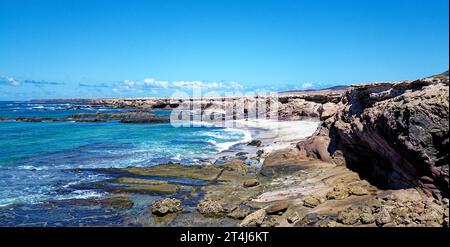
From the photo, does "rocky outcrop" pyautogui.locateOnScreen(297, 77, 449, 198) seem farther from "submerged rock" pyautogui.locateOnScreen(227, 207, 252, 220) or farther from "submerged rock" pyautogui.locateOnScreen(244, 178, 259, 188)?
"submerged rock" pyautogui.locateOnScreen(227, 207, 252, 220)

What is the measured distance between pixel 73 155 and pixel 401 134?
2448 cm

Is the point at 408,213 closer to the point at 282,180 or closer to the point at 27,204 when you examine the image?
the point at 282,180

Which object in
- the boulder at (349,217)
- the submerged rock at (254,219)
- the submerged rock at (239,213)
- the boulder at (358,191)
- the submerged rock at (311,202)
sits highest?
the boulder at (358,191)

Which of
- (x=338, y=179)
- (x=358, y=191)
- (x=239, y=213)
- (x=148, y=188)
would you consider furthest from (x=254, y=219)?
(x=148, y=188)

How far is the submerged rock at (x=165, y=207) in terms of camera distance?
1513 centimetres

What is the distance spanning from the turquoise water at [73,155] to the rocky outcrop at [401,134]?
39.1 ft

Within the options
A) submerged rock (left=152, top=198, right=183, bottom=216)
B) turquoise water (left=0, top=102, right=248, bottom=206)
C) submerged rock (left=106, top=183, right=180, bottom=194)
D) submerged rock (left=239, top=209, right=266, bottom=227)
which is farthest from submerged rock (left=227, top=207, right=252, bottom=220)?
turquoise water (left=0, top=102, right=248, bottom=206)

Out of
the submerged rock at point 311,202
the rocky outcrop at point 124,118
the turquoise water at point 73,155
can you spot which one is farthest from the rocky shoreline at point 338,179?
the rocky outcrop at point 124,118

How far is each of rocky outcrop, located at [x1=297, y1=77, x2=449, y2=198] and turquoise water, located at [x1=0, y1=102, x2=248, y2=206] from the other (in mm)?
11912

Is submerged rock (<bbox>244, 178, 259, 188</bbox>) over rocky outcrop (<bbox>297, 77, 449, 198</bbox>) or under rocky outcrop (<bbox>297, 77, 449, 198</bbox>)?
under

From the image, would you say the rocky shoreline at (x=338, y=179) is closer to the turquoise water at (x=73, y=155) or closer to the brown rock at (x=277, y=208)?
the brown rock at (x=277, y=208)

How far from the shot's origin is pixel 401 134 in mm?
12555

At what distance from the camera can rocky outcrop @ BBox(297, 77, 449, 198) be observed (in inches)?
458
